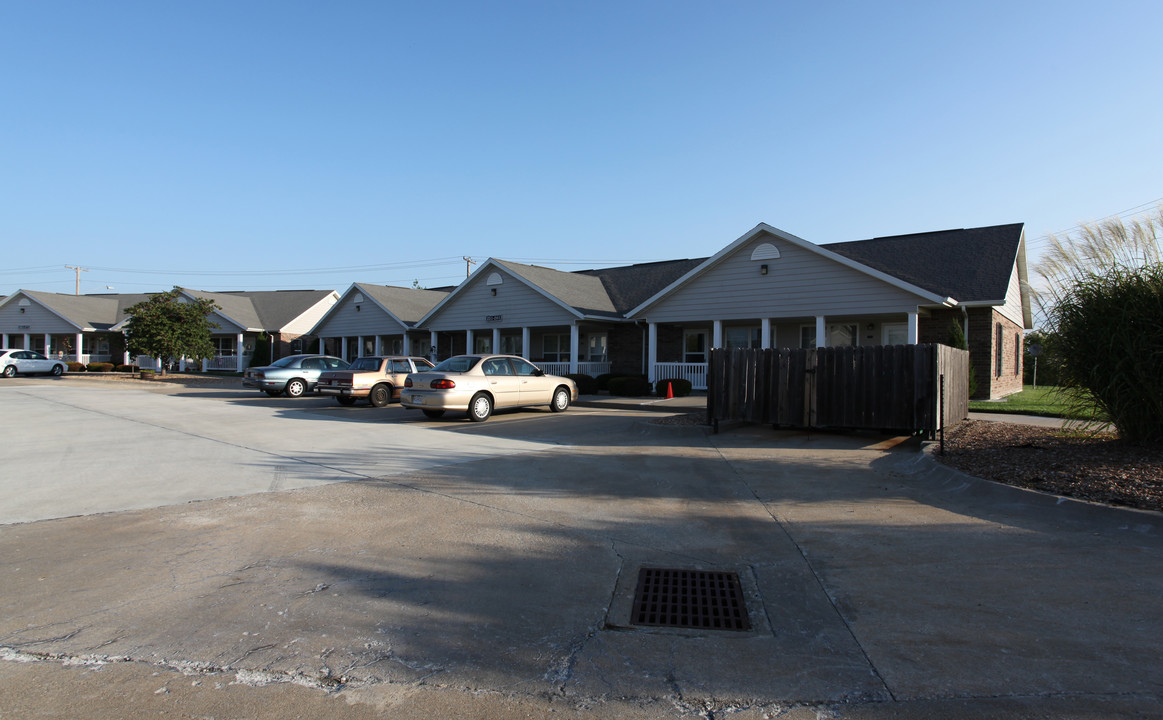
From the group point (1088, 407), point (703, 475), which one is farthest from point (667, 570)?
point (1088, 407)

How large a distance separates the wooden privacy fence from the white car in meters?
42.2

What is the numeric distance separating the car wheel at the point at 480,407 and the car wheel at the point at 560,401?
2.24 meters

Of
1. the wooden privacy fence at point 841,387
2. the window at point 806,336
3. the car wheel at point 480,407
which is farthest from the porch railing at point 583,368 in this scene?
the wooden privacy fence at point 841,387

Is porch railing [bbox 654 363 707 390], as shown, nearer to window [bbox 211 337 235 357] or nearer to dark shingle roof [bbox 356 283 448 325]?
dark shingle roof [bbox 356 283 448 325]

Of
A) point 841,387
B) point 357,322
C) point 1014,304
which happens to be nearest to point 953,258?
point 1014,304

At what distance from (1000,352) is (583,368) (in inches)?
568

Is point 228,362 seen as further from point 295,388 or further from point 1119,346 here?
point 1119,346

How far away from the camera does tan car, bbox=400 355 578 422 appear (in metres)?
15.6

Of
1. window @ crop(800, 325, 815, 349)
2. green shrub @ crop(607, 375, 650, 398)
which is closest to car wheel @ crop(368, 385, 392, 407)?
green shrub @ crop(607, 375, 650, 398)

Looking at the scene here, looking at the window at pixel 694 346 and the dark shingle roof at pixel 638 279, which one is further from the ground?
the dark shingle roof at pixel 638 279

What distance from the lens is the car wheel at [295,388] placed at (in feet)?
81.0

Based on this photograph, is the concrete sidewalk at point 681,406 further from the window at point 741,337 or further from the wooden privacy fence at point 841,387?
the window at point 741,337

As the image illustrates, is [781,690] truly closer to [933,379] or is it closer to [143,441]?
[933,379]

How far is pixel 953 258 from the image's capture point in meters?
21.9
